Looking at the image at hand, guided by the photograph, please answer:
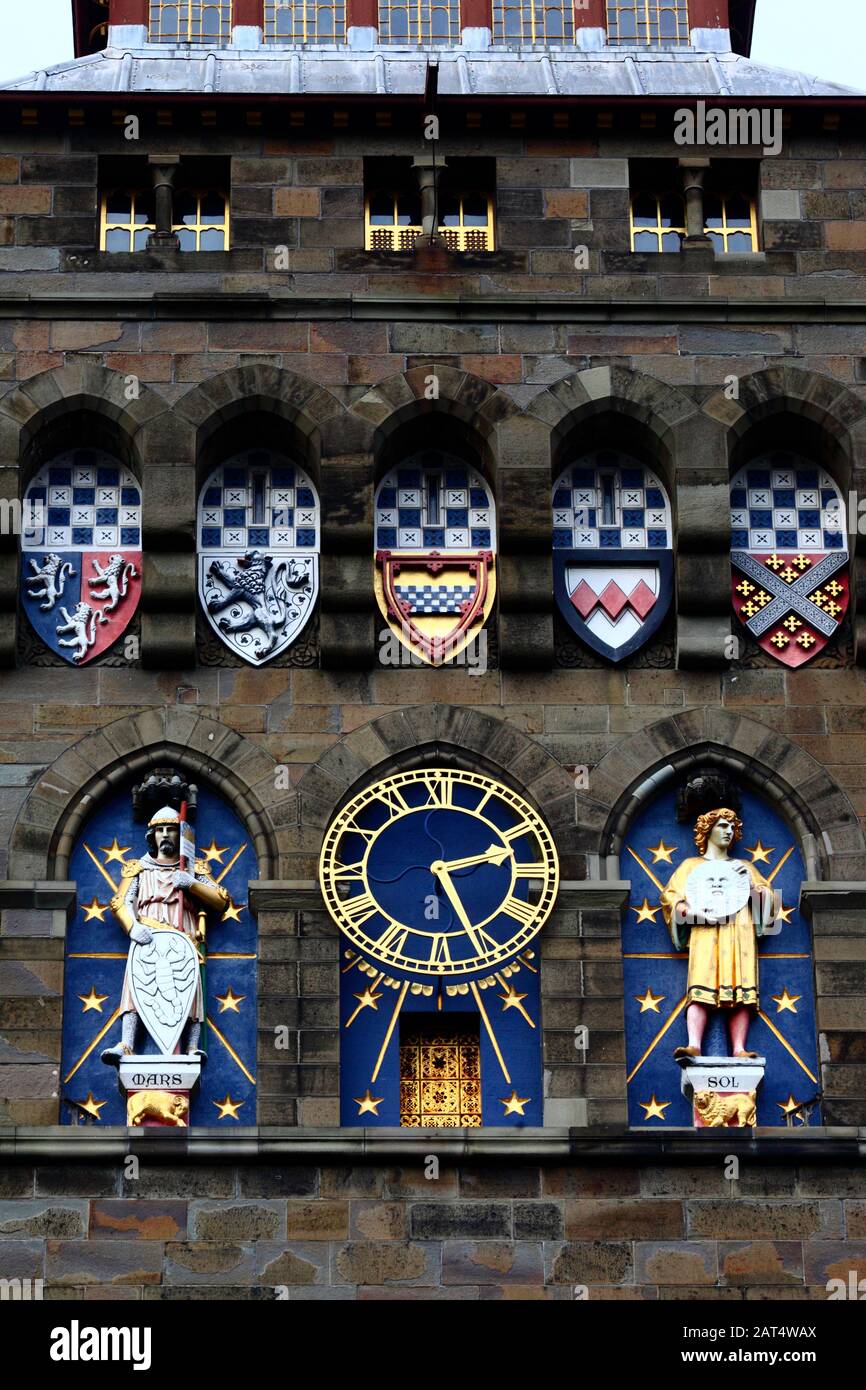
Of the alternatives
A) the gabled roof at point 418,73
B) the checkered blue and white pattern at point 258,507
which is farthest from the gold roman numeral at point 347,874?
the gabled roof at point 418,73

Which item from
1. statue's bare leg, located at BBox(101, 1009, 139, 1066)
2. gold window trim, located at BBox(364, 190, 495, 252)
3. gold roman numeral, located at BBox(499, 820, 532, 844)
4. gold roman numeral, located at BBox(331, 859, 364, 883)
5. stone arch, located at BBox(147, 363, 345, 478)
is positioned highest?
gold window trim, located at BBox(364, 190, 495, 252)

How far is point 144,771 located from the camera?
30.3 metres

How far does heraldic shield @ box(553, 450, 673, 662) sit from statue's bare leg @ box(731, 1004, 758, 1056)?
2.97 meters

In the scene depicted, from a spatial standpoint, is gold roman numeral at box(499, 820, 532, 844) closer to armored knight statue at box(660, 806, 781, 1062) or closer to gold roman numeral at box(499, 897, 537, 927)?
gold roman numeral at box(499, 897, 537, 927)

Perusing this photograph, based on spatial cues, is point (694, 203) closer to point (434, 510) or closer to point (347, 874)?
point (434, 510)

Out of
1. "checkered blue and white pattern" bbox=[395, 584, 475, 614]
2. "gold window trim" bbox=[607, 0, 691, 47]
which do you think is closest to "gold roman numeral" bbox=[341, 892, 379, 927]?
"checkered blue and white pattern" bbox=[395, 584, 475, 614]

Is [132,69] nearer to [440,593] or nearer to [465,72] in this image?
[465,72]

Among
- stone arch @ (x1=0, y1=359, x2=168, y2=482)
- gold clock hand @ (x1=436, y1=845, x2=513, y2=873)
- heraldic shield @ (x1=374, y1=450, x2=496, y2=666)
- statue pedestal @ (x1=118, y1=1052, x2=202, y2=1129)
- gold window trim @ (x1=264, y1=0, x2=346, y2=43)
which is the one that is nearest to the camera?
statue pedestal @ (x1=118, y1=1052, x2=202, y2=1129)

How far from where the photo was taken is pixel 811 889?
2994 centimetres

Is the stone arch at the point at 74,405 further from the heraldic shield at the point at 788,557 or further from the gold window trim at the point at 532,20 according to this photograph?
the gold window trim at the point at 532,20

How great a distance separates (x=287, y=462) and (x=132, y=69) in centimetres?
411

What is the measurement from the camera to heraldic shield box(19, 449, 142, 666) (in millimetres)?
30812

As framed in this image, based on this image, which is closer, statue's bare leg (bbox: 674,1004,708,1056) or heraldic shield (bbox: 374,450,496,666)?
statue's bare leg (bbox: 674,1004,708,1056)
